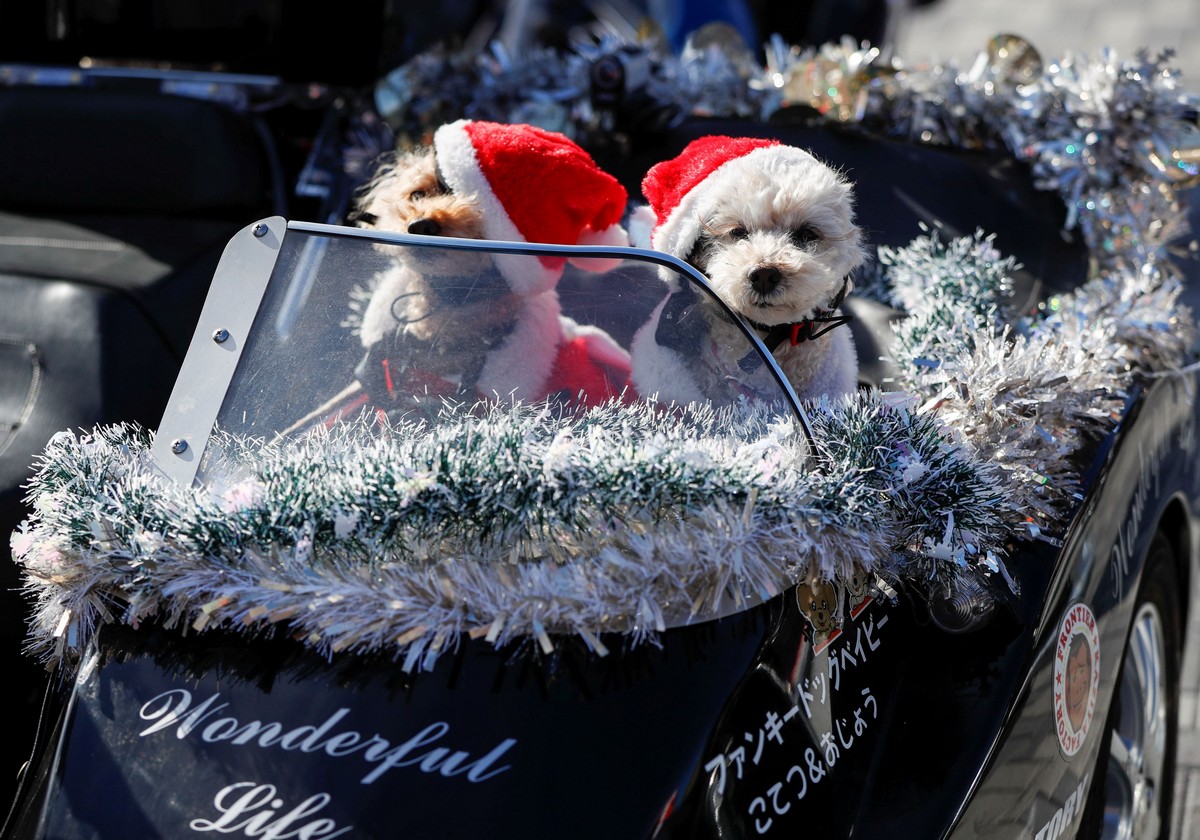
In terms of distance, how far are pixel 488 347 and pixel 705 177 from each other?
48cm

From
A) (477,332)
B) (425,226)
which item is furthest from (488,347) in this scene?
(425,226)

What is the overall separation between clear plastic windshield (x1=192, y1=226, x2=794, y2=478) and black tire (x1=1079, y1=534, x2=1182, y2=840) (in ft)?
3.15

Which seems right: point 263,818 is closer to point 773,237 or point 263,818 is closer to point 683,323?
point 683,323

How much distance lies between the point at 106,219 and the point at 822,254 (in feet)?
5.74

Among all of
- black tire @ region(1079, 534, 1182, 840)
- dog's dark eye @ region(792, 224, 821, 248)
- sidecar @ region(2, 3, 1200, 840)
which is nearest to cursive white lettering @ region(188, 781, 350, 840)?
sidecar @ region(2, 3, 1200, 840)

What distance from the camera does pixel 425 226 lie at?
1689mm

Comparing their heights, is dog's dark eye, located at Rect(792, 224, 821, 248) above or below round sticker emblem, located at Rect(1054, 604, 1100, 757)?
above

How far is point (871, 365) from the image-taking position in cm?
208

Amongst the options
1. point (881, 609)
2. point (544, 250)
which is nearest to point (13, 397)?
point (544, 250)

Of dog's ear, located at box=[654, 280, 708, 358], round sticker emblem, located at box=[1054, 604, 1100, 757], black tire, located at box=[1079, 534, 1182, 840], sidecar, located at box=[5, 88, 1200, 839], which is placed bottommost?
black tire, located at box=[1079, 534, 1182, 840]

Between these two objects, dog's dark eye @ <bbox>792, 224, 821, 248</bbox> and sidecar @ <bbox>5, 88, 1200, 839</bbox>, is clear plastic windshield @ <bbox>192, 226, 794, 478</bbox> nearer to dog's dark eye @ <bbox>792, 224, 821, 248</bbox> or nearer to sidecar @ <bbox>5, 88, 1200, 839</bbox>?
sidecar @ <bbox>5, 88, 1200, 839</bbox>

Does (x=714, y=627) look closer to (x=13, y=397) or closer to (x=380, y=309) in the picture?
(x=380, y=309)

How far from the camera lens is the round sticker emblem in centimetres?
164

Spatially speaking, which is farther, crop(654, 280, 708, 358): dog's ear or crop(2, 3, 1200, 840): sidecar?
crop(654, 280, 708, 358): dog's ear
